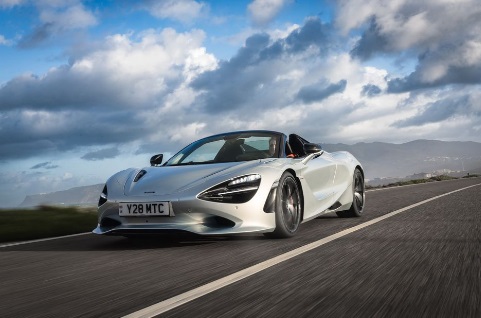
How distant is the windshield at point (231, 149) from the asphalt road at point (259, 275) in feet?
3.56

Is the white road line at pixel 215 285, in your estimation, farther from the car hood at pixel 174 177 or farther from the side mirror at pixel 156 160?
the side mirror at pixel 156 160

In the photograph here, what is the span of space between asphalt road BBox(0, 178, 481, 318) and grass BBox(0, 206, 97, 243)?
157cm

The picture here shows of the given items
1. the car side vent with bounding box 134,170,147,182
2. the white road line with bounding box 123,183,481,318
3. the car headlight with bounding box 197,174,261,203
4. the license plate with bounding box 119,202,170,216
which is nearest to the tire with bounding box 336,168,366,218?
the white road line with bounding box 123,183,481,318

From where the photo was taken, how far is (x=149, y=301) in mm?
3350

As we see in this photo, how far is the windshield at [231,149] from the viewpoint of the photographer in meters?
7.09

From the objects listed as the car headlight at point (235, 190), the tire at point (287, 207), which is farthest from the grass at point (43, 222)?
the tire at point (287, 207)

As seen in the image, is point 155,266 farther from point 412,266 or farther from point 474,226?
point 474,226

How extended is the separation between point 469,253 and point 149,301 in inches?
116

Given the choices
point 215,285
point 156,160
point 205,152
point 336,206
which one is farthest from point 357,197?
point 215,285

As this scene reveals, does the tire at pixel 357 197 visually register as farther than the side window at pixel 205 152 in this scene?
Yes

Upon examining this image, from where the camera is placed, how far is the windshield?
7.09 m

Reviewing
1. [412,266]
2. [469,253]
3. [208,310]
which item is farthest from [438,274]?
[208,310]

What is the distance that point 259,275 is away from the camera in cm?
409

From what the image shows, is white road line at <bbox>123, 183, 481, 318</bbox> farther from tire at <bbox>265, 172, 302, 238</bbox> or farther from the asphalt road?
tire at <bbox>265, 172, 302, 238</bbox>
